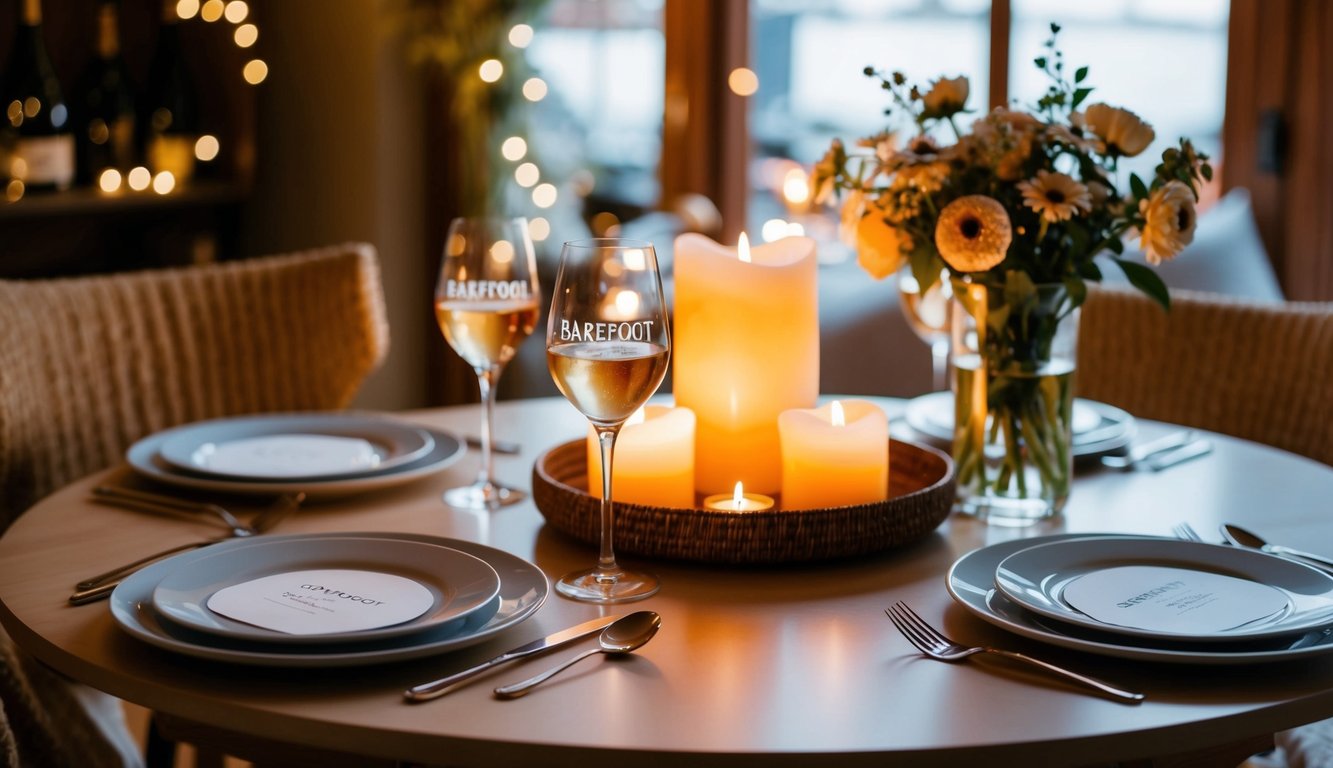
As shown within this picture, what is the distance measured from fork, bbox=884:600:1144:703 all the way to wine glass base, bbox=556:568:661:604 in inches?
7.2

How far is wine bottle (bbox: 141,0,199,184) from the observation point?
10.1 feet

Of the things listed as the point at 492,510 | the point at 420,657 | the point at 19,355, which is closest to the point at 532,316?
the point at 492,510

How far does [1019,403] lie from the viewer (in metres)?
1.22

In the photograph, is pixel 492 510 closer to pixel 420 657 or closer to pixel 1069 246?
pixel 420 657

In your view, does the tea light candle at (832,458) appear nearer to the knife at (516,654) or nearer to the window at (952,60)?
the knife at (516,654)

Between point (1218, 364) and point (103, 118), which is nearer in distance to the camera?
point (1218, 364)

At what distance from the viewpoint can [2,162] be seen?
2635mm

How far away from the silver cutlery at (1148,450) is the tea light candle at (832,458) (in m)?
0.40

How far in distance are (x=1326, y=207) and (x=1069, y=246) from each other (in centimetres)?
190

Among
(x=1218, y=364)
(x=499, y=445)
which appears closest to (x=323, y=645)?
(x=499, y=445)

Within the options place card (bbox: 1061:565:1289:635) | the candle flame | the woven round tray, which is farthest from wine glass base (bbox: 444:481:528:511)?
the candle flame

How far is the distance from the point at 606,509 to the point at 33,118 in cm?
230

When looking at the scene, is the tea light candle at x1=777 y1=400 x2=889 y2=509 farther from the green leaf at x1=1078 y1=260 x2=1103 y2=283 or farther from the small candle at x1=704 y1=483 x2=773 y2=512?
the green leaf at x1=1078 y1=260 x2=1103 y2=283

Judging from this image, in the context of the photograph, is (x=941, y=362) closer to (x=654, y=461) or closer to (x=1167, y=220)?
(x=1167, y=220)
